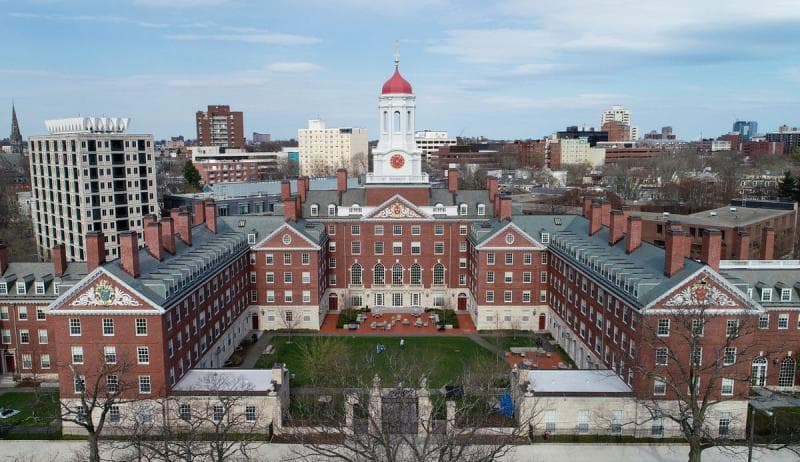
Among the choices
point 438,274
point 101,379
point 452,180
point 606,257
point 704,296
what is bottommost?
point 101,379

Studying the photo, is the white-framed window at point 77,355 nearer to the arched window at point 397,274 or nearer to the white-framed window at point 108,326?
the white-framed window at point 108,326

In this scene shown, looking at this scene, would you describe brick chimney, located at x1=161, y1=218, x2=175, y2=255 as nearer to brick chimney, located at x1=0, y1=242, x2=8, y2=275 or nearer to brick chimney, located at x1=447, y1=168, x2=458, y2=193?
brick chimney, located at x1=0, y1=242, x2=8, y2=275

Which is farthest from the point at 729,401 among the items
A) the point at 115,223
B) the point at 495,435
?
the point at 115,223

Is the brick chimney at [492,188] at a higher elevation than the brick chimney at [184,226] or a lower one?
higher

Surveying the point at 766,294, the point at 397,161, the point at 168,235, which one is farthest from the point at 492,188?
the point at 168,235

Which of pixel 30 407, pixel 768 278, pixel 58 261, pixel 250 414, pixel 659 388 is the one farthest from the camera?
pixel 58 261

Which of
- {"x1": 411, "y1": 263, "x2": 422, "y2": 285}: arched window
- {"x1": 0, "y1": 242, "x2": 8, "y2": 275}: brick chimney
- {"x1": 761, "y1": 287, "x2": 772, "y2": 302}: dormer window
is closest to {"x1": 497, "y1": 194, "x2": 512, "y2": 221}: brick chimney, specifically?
{"x1": 411, "y1": 263, "x2": 422, "y2": 285}: arched window

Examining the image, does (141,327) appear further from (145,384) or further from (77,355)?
(77,355)

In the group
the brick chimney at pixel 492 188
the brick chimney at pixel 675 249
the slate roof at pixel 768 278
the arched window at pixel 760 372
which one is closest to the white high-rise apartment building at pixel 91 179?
the brick chimney at pixel 492 188

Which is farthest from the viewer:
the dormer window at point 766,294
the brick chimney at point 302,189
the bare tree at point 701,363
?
the brick chimney at point 302,189
